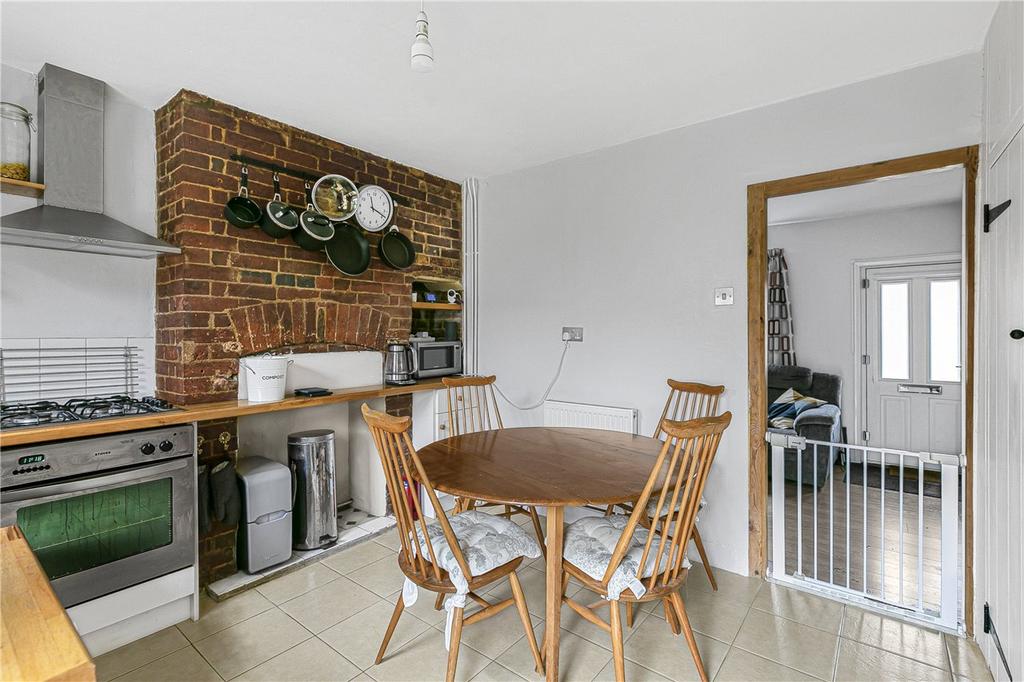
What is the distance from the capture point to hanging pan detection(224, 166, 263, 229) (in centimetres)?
265

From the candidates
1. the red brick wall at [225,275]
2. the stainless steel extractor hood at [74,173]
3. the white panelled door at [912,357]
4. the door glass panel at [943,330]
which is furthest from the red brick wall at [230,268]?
the door glass panel at [943,330]

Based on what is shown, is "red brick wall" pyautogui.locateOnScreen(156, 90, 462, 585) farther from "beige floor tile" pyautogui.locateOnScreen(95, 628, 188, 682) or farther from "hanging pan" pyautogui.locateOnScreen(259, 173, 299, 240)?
"beige floor tile" pyautogui.locateOnScreen(95, 628, 188, 682)

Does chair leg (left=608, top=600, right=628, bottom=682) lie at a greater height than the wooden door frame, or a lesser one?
lesser

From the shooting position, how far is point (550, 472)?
199cm

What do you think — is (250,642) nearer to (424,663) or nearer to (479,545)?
(424,663)

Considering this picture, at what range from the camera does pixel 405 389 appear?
10.7ft

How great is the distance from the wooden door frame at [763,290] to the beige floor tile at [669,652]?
80cm

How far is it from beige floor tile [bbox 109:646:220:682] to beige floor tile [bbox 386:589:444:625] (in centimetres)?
78

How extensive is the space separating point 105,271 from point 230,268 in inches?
22.2

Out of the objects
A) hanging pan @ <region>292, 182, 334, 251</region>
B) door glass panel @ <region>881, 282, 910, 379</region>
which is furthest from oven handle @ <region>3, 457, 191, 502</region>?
door glass panel @ <region>881, 282, 910, 379</region>

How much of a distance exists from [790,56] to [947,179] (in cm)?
247

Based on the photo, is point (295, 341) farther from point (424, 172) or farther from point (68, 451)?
point (424, 172)

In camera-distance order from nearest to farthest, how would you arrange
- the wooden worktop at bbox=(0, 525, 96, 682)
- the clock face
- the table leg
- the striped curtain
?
the wooden worktop at bbox=(0, 525, 96, 682), the table leg, the clock face, the striped curtain

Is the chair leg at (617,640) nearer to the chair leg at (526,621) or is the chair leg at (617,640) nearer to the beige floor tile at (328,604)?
the chair leg at (526,621)
